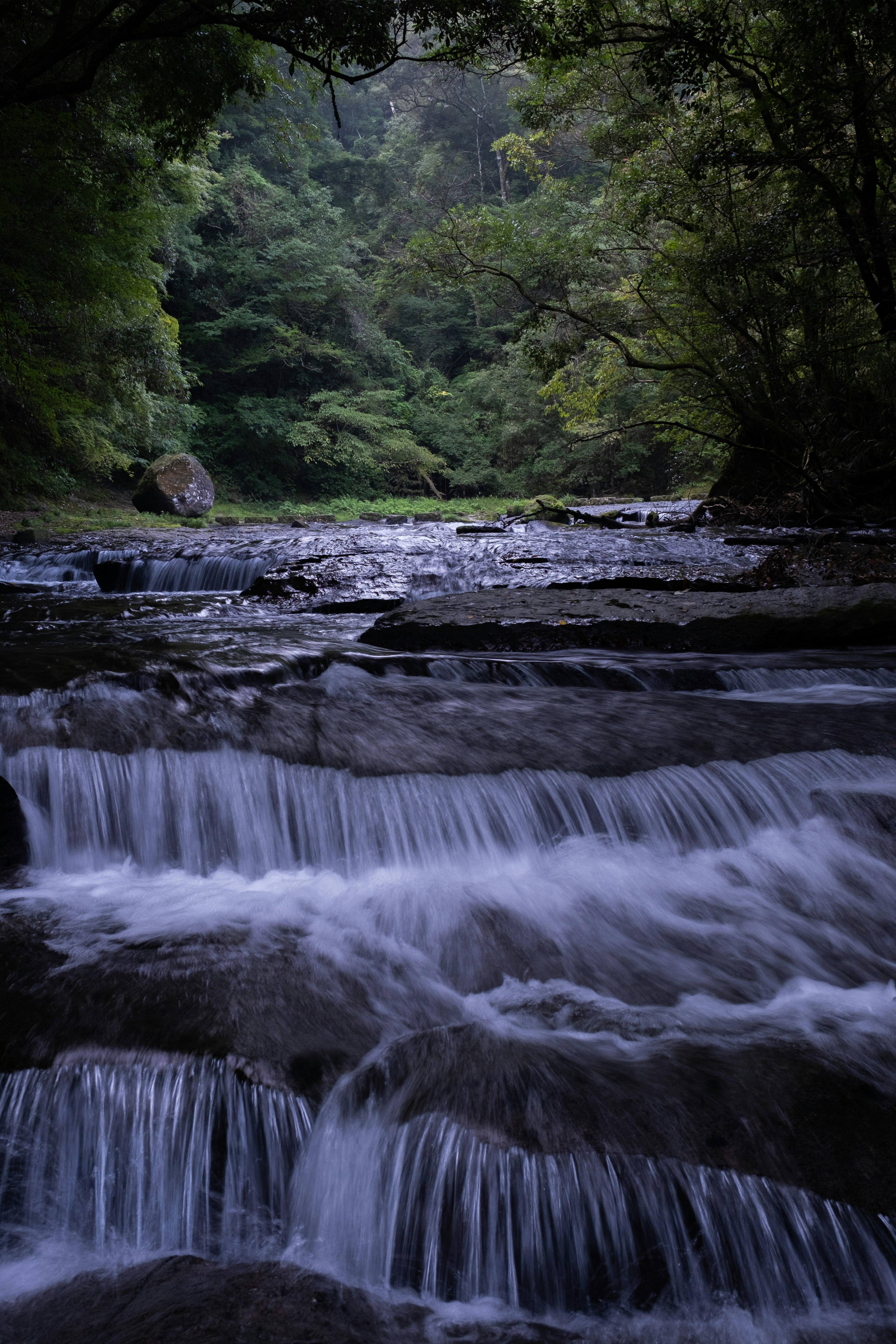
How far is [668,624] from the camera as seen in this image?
5.94 meters

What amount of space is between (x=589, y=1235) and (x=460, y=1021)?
78 centimetres

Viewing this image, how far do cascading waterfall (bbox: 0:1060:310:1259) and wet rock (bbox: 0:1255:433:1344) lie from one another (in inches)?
4.0

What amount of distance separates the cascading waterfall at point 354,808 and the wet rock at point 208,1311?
1.87m

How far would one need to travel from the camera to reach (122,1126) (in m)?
1.81

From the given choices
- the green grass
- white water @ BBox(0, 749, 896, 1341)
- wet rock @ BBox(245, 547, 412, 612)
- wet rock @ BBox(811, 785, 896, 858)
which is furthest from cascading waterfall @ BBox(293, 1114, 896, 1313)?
the green grass

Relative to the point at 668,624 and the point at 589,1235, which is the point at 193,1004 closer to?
the point at 589,1235

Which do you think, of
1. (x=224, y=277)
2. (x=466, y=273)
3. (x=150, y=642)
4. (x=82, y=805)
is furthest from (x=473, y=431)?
(x=82, y=805)

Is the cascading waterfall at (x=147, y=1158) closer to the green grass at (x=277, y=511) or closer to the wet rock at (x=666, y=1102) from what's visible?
the wet rock at (x=666, y=1102)

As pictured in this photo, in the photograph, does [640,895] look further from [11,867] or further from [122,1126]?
[11,867]

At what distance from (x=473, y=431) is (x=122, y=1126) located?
36.3m

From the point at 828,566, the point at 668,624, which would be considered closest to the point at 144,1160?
the point at 668,624

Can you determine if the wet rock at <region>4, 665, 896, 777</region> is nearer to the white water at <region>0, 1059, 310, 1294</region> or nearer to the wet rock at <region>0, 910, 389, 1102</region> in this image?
the wet rock at <region>0, 910, 389, 1102</region>

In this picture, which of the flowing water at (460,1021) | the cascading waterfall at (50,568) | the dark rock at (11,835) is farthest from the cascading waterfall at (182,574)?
the dark rock at (11,835)

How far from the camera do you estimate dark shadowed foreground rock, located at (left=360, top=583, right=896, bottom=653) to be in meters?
5.82
